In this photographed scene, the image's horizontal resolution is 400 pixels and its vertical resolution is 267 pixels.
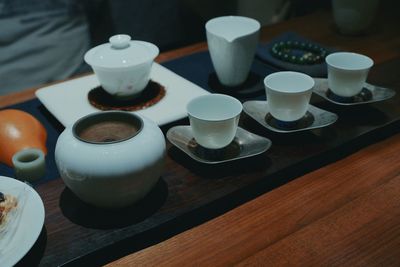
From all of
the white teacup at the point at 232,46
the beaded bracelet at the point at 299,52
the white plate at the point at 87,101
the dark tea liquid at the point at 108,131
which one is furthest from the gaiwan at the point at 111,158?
the beaded bracelet at the point at 299,52

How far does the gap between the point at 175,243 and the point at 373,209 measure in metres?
0.29

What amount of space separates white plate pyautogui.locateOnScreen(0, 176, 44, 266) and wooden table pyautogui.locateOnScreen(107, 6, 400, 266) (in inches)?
4.3

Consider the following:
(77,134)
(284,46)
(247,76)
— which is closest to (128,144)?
(77,134)

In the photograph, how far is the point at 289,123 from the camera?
31.4 inches

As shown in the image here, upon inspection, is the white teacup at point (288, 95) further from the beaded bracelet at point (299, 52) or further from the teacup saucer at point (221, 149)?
the beaded bracelet at point (299, 52)

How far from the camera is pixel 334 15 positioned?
138cm

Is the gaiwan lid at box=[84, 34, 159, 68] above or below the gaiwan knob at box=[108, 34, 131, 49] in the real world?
below

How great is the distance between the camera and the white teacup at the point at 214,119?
0.70m

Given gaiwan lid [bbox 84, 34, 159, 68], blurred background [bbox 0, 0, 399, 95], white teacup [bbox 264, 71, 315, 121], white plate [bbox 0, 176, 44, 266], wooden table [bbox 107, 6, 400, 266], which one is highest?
gaiwan lid [bbox 84, 34, 159, 68]

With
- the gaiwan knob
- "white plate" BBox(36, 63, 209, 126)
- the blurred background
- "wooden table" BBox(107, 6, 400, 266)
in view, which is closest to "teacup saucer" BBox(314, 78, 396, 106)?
"wooden table" BBox(107, 6, 400, 266)

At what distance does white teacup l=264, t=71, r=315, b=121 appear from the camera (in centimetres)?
77

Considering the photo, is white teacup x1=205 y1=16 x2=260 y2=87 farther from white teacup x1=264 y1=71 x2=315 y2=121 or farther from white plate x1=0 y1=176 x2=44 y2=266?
white plate x1=0 y1=176 x2=44 y2=266

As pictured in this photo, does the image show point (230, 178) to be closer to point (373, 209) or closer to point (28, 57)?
point (373, 209)

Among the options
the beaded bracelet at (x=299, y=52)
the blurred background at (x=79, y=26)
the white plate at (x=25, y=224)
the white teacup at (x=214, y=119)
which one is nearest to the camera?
the white plate at (x=25, y=224)
